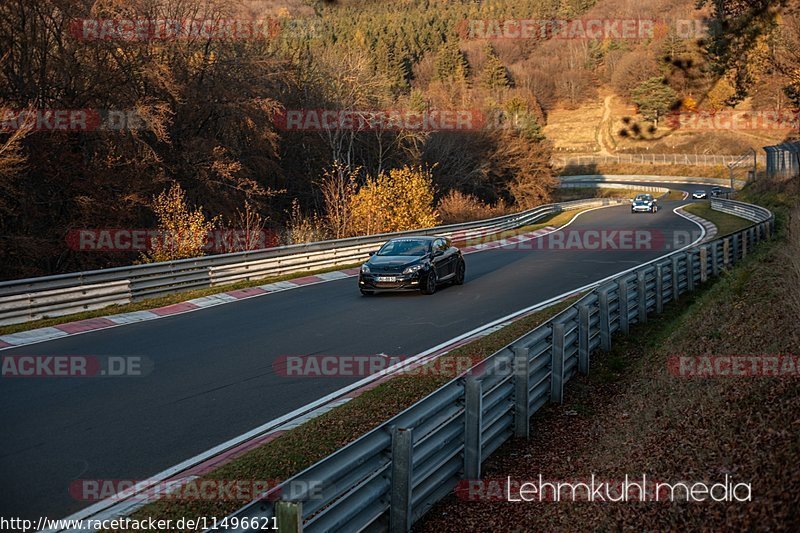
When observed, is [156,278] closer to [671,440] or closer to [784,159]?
[671,440]

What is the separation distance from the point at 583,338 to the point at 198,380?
5536mm

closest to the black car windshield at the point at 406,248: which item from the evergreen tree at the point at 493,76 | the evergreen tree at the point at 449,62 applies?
the evergreen tree at the point at 493,76

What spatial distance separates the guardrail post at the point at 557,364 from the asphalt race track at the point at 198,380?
2.86 meters

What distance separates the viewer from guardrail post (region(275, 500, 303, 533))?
4.31 m

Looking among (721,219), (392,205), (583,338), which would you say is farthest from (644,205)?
(583,338)

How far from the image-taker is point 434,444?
21.1 ft

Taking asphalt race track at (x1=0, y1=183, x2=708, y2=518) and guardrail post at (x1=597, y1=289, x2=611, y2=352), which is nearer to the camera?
asphalt race track at (x1=0, y1=183, x2=708, y2=518)

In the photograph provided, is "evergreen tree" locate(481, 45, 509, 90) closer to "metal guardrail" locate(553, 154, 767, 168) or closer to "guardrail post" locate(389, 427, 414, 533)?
"metal guardrail" locate(553, 154, 767, 168)

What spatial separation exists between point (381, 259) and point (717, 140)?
361 feet

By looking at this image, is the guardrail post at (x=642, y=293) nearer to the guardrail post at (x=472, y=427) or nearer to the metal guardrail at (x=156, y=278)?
the guardrail post at (x=472, y=427)

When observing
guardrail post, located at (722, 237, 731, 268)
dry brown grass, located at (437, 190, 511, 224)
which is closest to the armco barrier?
guardrail post, located at (722, 237, 731, 268)

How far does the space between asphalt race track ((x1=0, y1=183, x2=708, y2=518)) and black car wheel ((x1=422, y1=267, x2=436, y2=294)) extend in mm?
190

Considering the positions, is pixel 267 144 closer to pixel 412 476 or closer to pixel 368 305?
pixel 368 305

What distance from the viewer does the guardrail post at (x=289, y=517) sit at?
4.31 meters
